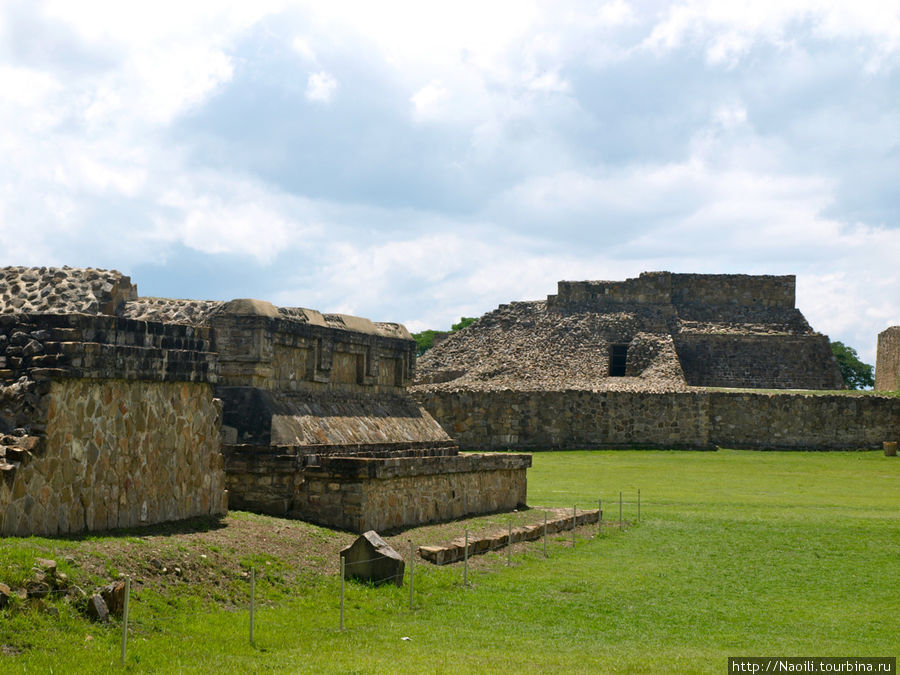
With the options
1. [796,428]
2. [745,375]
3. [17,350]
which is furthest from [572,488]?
[745,375]

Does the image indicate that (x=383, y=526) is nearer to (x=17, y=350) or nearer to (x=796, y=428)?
(x=17, y=350)

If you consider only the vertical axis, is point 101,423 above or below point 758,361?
below

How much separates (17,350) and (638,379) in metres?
27.9

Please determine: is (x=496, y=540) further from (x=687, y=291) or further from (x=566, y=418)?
(x=687, y=291)

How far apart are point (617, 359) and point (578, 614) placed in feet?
101

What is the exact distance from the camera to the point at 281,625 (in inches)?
320

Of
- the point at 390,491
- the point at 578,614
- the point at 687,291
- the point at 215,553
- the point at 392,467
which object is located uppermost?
the point at 687,291

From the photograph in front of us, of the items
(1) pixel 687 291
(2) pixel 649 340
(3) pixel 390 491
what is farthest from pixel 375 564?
(1) pixel 687 291

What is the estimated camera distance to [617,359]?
131ft

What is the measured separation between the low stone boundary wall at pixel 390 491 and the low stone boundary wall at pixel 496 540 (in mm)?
811

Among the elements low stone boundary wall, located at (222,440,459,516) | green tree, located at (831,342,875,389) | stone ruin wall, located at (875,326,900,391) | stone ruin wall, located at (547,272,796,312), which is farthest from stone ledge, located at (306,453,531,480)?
green tree, located at (831,342,875,389)

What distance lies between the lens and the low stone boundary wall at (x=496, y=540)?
11359 millimetres

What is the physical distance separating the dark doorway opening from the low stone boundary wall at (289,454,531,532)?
82.3 feet

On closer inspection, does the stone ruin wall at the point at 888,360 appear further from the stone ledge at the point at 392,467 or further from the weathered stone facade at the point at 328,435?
the stone ledge at the point at 392,467
